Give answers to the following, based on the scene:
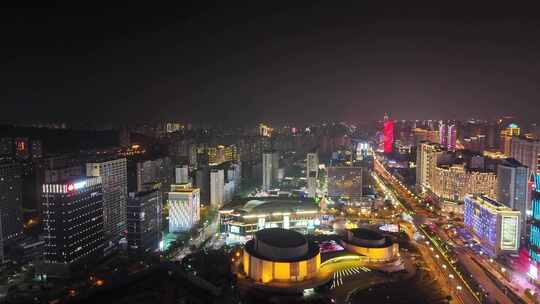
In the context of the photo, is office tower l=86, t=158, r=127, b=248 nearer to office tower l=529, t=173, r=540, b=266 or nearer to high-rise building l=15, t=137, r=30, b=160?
high-rise building l=15, t=137, r=30, b=160

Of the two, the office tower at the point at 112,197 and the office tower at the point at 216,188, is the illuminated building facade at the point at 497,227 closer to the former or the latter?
the office tower at the point at 216,188

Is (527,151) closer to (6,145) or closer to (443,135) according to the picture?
(443,135)

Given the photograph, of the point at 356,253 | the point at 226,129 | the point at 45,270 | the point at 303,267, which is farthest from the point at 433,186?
the point at 226,129

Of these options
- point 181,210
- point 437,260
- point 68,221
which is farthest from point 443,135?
point 68,221

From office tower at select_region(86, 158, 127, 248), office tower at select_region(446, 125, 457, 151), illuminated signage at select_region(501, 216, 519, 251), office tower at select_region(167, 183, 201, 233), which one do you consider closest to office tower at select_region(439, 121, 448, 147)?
office tower at select_region(446, 125, 457, 151)

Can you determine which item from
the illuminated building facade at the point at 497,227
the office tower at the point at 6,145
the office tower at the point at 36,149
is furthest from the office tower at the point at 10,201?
the illuminated building facade at the point at 497,227
